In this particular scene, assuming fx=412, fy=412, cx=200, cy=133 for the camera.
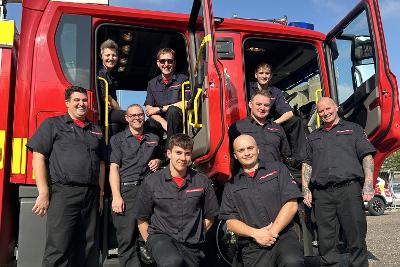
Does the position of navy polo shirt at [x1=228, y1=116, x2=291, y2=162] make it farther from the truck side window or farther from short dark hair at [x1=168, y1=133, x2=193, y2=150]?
the truck side window

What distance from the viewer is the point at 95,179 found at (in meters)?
3.15

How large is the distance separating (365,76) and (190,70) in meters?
1.67

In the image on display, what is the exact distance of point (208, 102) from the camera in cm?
307

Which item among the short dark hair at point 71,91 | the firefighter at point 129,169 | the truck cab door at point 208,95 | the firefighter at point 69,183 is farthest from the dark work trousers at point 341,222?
the short dark hair at point 71,91

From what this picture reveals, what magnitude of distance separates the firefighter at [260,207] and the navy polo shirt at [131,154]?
2.62 ft

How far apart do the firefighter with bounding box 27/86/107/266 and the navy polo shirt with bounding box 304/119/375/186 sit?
190 centimetres

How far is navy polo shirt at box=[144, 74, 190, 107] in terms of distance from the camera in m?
4.01

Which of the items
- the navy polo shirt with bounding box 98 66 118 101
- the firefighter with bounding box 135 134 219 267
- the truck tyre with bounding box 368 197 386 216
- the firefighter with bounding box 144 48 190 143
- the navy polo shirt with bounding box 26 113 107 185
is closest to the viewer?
the firefighter with bounding box 135 134 219 267

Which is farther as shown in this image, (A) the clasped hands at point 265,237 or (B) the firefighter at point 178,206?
(B) the firefighter at point 178,206

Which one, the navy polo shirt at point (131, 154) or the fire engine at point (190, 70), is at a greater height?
the fire engine at point (190, 70)

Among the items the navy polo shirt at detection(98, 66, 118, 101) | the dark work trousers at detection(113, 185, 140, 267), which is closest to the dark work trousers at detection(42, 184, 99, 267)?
the dark work trousers at detection(113, 185, 140, 267)

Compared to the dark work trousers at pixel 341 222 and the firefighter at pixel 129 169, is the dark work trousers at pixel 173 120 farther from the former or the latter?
the dark work trousers at pixel 341 222

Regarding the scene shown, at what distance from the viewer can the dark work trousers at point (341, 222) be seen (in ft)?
11.3

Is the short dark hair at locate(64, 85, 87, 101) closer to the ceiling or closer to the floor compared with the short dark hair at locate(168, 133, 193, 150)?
closer to the ceiling
